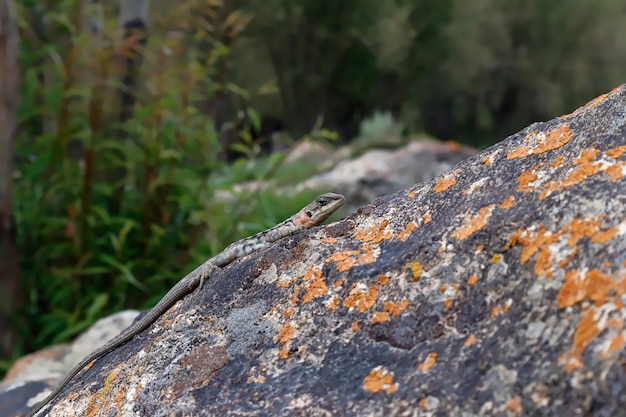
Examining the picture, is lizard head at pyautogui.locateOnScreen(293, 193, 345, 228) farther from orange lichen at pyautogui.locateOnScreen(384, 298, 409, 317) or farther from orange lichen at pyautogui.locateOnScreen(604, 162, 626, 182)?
orange lichen at pyautogui.locateOnScreen(604, 162, 626, 182)

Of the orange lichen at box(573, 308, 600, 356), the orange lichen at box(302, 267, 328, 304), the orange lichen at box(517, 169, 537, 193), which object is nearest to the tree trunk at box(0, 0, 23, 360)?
the orange lichen at box(302, 267, 328, 304)

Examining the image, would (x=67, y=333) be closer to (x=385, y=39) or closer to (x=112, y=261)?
(x=112, y=261)

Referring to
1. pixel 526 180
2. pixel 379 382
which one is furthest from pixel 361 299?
pixel 526 180

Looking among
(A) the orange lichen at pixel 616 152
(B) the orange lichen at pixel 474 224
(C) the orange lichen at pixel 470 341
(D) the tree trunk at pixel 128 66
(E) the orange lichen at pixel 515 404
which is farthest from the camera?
(D) the tree trunk at pixel 128 66

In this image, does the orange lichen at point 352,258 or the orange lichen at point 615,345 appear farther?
the orange lichen at point 352,258

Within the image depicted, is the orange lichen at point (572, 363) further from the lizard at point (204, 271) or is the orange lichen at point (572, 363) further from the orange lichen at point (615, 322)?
the lizard at point (204, 271)

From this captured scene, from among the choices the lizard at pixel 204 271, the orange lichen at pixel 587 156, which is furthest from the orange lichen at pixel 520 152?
the lizard at pixel 204 271

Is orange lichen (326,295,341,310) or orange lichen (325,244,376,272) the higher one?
orange lichen (325,244,376,272)

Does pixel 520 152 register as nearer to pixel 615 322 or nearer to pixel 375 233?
pixel 375 233
